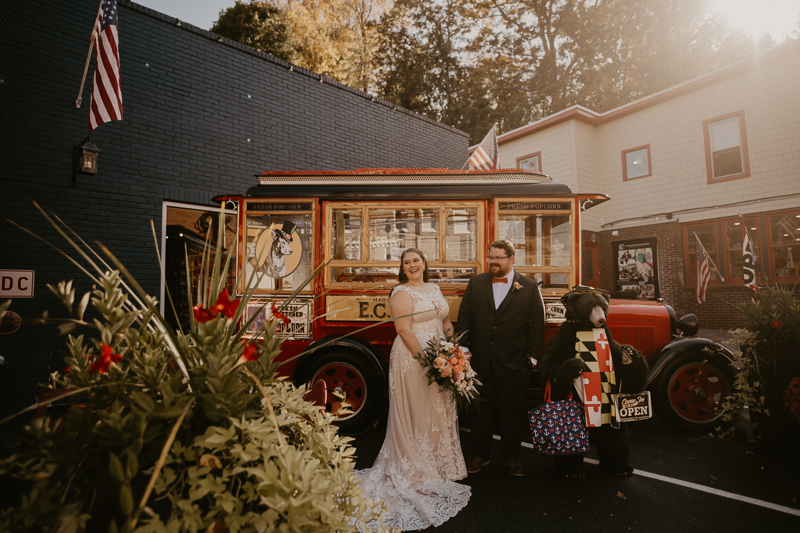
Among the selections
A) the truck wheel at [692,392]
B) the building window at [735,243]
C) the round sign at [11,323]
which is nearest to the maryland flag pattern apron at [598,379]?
the truck wheel at [692,392]

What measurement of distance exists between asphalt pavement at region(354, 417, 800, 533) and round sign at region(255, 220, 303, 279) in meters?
2.15

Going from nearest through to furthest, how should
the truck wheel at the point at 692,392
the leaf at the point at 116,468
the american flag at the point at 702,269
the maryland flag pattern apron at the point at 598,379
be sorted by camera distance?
1. the leaf at the point at 116,468
2. the maryland flag pattern apron at the point at 598,379
3. the truck wheel at the point at 692,392
4. the american flag at the point at 702,269

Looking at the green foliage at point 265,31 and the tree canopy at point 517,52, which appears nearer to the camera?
the green foliage at point 265,31

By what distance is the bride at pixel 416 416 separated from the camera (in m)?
Result: 3.36

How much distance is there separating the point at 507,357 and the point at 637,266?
464 inches

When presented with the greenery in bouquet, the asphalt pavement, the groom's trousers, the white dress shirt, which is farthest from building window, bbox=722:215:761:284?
the greenery in bouquet

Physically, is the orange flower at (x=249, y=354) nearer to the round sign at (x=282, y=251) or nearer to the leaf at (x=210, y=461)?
the leaf at (x=210, y=461)

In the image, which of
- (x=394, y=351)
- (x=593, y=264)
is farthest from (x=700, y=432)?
(x=593, y=264)

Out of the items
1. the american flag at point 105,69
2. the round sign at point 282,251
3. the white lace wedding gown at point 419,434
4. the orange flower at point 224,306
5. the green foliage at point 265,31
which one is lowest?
the white lace wedding gown at point 419,434

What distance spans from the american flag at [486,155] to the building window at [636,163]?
710cm

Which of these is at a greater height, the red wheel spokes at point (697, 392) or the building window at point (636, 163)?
the building window at point (636, 163)

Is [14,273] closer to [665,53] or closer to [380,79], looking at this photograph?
[380,79]

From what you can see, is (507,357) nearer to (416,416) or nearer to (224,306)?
(416,416)

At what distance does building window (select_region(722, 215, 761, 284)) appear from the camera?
11.2m
